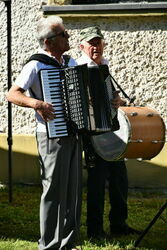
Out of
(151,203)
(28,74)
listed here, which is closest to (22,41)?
(151,203)

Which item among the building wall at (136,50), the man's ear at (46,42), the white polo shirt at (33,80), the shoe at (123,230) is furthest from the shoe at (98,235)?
the building wall at (136,50)

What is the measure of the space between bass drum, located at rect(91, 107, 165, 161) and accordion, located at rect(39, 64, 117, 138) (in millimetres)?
485

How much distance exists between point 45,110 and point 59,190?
0.66 meters

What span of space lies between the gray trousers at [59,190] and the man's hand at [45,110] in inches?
9.7

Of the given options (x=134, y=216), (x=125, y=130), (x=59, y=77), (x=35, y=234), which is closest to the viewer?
(x=59, y=77)

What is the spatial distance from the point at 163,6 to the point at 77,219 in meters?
3.58

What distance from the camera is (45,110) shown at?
511 cm

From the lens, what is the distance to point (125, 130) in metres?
5.95

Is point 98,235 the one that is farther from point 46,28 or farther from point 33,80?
point 46,28

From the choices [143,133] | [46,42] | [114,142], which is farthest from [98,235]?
[46,42]

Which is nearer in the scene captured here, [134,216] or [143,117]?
[143,117]

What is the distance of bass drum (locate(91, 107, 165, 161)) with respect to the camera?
234 inches

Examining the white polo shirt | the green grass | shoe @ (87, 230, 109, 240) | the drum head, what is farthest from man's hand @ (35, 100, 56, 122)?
shoe @ (87, 230, 109, 240)

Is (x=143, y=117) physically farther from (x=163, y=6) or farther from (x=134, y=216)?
(x=163, y=6)
